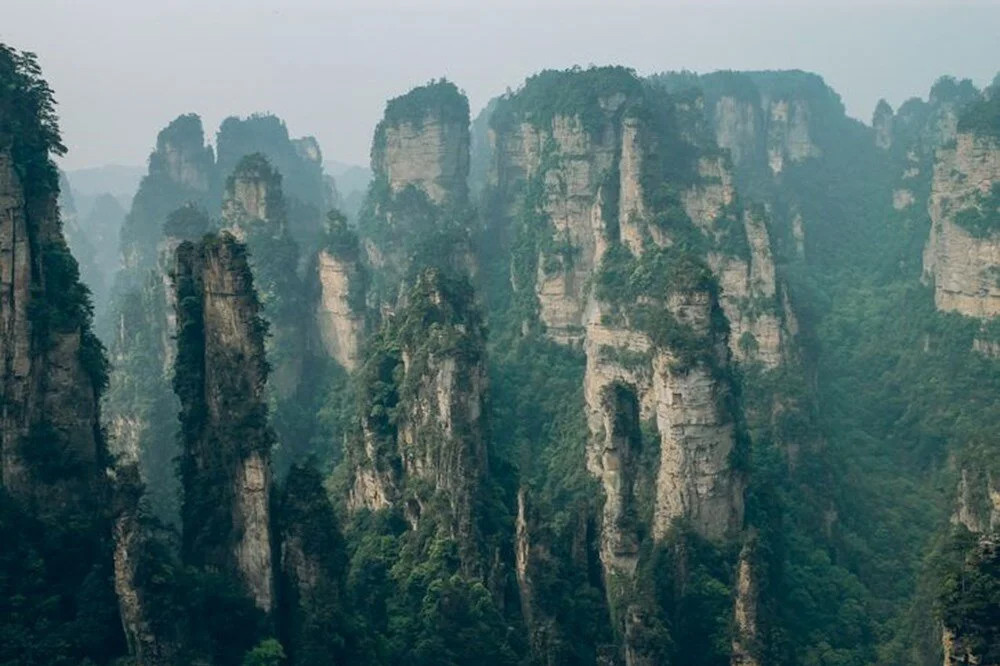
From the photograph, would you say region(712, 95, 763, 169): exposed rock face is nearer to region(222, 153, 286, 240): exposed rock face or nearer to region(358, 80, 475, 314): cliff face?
region(358, 80, 475, 314): cliff face

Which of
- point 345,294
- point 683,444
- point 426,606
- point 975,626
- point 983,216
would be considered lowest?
point 426,606

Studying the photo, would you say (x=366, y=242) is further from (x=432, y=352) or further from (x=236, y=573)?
(x=236, y=573)

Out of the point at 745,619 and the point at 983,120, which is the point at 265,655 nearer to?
the point at 745,619

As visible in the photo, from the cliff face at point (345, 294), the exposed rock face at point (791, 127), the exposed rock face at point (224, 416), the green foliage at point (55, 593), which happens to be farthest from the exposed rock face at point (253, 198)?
the exposed rock face at point (791, 127)

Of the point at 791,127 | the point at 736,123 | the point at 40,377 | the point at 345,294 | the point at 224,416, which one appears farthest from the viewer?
the point at 791,127

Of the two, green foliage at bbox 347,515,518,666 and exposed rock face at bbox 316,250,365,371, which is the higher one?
exposed rock face at bbox 316,250,365,371

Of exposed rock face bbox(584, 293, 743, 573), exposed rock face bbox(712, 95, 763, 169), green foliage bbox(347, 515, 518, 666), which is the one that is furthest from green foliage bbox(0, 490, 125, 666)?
exposed rock face bbox(712, 95, 763, 169)

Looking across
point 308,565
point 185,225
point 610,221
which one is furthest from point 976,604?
point 185,225
